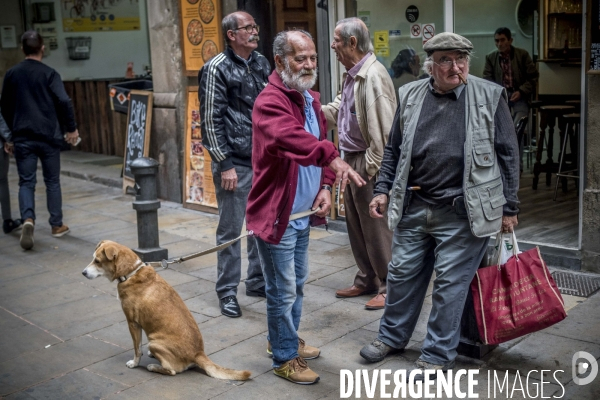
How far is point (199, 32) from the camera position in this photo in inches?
367

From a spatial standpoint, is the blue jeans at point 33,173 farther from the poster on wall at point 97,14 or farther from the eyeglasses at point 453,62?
the poster on wall at point 97,14

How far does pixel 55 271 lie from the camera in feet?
23.6

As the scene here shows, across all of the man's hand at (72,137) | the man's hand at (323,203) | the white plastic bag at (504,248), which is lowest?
the white plastic bag at (504,248)

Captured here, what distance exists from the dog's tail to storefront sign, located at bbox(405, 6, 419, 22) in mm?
4659

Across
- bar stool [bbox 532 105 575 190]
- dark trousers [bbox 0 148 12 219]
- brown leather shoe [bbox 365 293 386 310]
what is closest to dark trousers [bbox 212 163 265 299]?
brown leather shoe [bbox 365 293 386 310]

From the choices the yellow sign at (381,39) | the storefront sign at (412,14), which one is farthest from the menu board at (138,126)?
the storefront sign at (412,14)

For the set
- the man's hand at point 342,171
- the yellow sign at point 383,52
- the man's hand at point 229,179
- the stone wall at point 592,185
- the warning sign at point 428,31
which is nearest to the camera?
the man's hand at point 342,171

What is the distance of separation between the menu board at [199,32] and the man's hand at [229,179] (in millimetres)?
3793

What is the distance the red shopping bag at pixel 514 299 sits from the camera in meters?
4.39

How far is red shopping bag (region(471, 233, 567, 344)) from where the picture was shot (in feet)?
14.4

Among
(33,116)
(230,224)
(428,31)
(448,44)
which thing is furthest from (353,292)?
(33,116)

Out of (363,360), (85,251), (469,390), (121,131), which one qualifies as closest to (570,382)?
(469,390)

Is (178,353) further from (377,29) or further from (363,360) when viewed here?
(377,29)

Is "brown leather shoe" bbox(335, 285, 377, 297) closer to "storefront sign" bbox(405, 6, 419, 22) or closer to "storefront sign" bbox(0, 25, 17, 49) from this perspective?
"storefront sign" bbox(405, 6, 419, 22)
